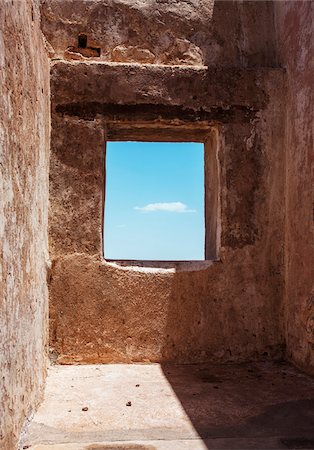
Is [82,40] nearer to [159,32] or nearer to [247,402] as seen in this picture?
[159,32]

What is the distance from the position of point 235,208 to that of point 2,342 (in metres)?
2.84

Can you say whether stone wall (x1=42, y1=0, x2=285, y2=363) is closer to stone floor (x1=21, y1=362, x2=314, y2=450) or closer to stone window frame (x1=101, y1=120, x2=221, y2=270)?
stone window frame (x1=101, y1=120, x2=221, y2=270)

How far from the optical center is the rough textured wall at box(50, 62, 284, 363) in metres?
4.25

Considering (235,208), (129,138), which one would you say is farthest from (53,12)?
(235,208)

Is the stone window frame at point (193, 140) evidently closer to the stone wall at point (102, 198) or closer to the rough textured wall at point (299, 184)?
the stone wall at point (102, 198)

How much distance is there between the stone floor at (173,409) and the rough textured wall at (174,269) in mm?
282

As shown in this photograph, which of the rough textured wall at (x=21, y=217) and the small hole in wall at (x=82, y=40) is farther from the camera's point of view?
the small hole in wall at (x=82, y=40)

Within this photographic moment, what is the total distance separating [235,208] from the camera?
14.7 feet

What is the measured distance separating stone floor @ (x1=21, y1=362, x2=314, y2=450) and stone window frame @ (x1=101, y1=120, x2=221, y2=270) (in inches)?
38.4

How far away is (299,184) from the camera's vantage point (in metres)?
4.18

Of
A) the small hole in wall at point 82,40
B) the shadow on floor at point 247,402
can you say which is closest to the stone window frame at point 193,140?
the small hole in wall at point 82,40

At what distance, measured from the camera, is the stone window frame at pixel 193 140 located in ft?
14.6

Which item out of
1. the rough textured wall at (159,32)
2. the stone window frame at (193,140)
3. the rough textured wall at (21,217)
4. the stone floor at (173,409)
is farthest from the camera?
the rough textured wall at (159,32)

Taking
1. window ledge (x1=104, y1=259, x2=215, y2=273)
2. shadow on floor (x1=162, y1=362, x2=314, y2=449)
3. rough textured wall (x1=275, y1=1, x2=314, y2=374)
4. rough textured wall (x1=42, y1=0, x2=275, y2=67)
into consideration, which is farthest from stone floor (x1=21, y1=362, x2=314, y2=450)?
rough textured wall (x1=42, y1=0, x2=275, y2=67)
